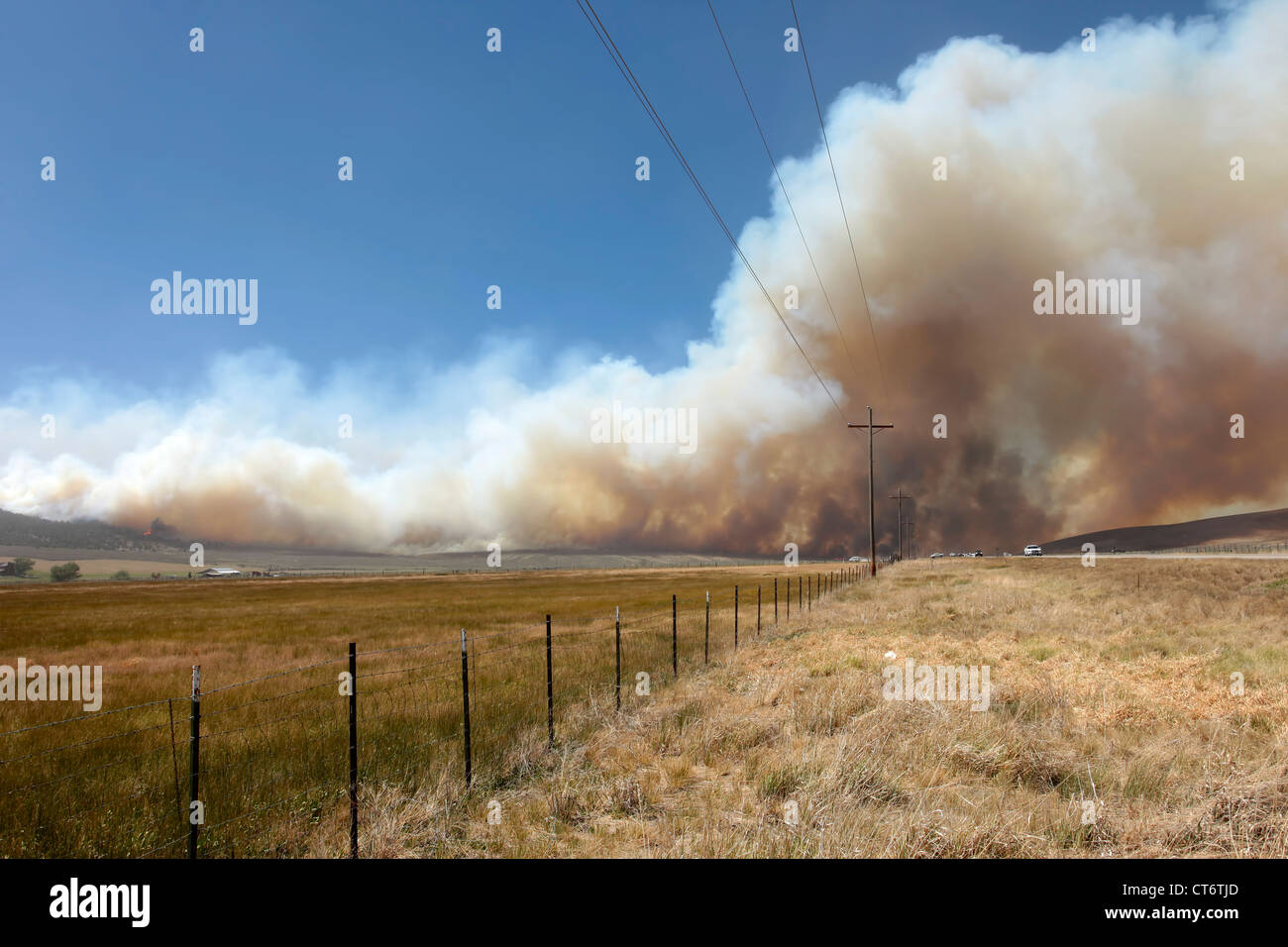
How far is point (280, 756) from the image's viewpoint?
11477 mm

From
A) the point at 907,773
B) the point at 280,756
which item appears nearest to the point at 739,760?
the point at 907,773

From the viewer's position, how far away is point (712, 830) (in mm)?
6918

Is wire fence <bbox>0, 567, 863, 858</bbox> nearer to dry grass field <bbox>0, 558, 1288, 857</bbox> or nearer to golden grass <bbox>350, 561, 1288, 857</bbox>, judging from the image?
dry grass field <bbox>0, 558, 1288, 857</bbox>

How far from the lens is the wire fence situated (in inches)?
311

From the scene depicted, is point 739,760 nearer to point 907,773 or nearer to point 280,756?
point 907,773

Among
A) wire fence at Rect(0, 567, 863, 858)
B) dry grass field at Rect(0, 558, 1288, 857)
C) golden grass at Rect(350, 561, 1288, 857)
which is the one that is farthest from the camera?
wire fence at Rect(0, 567, 863, 858)

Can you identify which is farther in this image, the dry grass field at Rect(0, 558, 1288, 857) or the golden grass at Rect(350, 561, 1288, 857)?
the dry grass field at Rect(0, 558, 1288, 857)

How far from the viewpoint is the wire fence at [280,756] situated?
7.89m

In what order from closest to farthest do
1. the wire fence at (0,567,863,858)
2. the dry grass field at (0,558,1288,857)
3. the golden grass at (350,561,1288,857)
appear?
the golden grass at (350,561,1288,857) < the dry grass field at (0,558,1288,857) < the wire fence at (0,567,863,858)

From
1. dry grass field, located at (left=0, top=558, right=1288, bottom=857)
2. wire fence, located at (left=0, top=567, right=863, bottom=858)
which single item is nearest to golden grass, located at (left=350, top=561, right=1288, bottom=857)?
dry grass field, located at (left=0, top=558, right=1288, bottom=857)
